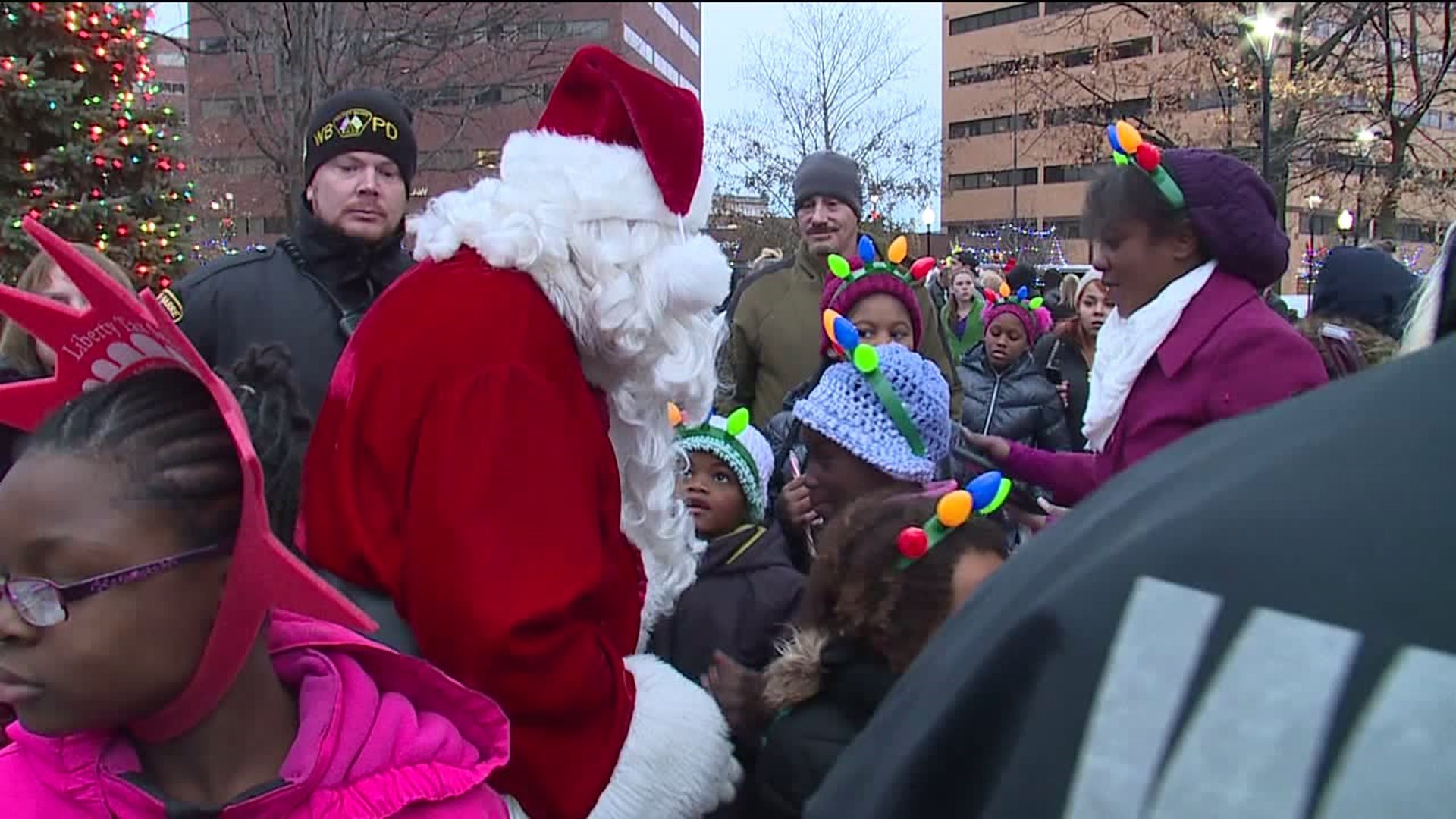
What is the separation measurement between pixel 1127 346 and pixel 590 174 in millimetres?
1456

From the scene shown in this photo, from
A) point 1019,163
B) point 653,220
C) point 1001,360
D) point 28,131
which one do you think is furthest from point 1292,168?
point 1019,163

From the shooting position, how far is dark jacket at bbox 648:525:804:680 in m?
2.85

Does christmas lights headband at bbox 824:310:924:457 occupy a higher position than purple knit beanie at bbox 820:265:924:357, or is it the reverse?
purple knit beanie at bbox 820:265:924:357

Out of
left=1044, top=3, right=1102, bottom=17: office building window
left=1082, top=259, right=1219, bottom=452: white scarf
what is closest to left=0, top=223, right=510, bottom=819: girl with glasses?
left=1082, top=259, right=1219, bottom=452: white scarf

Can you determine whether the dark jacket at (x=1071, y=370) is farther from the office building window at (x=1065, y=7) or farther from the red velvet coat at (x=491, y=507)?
the office building window at (x=1065, y=7)

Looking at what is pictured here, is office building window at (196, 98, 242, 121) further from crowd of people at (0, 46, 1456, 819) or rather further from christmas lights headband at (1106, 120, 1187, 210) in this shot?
christmas lights headband at (1106, 120, 1187, 210)

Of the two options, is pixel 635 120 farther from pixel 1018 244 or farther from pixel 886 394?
pixel 1018 244

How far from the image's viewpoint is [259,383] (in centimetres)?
222

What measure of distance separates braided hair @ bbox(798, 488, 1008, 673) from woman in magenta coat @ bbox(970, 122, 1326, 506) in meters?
0.51

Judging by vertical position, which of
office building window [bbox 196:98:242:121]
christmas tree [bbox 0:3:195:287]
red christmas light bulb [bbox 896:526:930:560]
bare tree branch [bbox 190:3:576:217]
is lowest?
red christmas light bulb [bbox 896:526:930:560]

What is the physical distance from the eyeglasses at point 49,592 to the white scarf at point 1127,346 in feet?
7.31

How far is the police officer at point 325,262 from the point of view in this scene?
3328mm

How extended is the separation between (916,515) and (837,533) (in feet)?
0.57

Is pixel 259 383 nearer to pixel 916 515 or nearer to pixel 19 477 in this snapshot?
pixel 19 477
